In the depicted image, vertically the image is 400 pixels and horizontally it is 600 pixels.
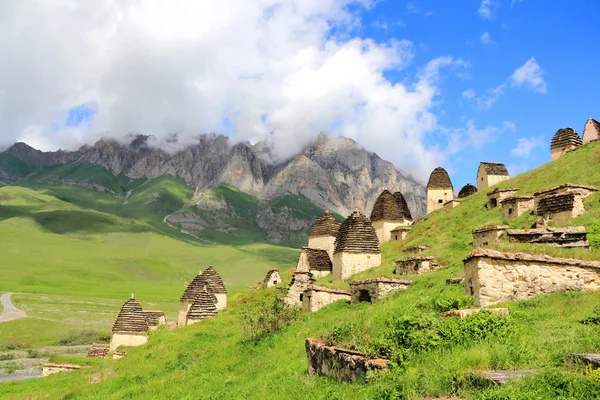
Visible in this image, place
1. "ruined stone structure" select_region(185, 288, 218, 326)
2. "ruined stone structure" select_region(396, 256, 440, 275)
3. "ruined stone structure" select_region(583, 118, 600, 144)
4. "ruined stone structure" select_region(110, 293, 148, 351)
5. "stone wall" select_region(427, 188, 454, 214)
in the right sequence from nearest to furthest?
"ruined stone structure" select_region(396, 256, 440, 275) < "ruined stone structure" select_region(185, 288, 218, 326) < "ruined stone structure" select_region(110, 293, 148, 351) < "ruined stone structure" select_region(583, 118, 600, 144) < "stone wall" select_region(427, 188, 454, 214)

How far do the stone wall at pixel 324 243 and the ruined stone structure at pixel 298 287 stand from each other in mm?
9398

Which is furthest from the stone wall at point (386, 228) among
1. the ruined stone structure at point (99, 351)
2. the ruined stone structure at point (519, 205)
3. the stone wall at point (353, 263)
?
the ruined stone structure at point (99, 351)

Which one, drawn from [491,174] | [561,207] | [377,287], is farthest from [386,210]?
[377,287]

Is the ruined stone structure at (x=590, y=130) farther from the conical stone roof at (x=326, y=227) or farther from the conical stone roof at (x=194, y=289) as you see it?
the conical stone roof at (x=194, y=289)

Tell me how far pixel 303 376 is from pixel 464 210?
99.1 ft

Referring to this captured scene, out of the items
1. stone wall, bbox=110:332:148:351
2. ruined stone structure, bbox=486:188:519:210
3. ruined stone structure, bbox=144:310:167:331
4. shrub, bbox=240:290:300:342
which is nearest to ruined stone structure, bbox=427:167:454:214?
ruined stone structure, bbox=486:188:519:210

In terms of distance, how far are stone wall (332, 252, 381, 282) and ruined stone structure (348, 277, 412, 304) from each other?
952 centimetres

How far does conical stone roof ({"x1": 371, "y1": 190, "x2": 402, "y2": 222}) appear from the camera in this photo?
4616 cm

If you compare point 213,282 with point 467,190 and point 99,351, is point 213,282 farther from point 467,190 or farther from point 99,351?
point 467,190

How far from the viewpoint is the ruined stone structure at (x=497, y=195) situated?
34281 millimetres

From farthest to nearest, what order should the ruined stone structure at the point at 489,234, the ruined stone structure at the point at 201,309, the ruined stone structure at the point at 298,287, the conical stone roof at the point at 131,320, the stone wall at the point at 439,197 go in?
the stone wall at the point at 439,197, the conical stone roof at the point at 131,320, the ruined stone structure at the point at 201,309, the ruined stone structure at the point at 298,287, the ruined stone structure at the point at 489,234

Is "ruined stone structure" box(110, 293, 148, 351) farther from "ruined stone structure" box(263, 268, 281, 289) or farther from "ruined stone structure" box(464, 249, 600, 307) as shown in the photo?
"ruined stone structure" box(464, 249, 600, 307)

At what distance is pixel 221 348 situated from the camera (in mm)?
19172

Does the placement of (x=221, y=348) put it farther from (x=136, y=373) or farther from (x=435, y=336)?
(x=435, y=336)
